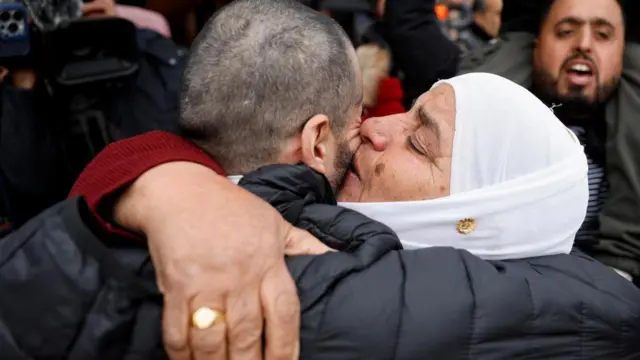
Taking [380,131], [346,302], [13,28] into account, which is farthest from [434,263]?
[13,28]

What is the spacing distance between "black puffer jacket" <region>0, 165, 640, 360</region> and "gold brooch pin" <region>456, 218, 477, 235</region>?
0.13m

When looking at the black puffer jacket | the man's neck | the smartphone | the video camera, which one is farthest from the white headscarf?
the smartphone

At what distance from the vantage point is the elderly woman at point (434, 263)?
3.52ft

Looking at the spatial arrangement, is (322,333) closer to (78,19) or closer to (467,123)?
(467,123)

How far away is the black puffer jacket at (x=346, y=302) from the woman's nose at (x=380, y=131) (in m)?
0.33

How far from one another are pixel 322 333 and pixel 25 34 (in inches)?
62.1

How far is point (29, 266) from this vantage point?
42.5 inches

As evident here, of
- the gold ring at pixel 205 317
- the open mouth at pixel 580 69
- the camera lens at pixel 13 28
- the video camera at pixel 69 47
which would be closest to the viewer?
the gold ring at pixel 205 317

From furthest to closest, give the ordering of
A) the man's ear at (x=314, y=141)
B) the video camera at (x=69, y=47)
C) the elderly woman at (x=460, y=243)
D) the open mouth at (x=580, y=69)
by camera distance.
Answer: the open mouth at (x=580, y=69) → the video camera at (x=69, y=47) → the man's ear at (x=314, y=141) → the elderly woman at (x=460, y=243)

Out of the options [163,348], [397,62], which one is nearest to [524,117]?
[163,348]

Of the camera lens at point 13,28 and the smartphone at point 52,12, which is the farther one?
the smartphone at point 52,12

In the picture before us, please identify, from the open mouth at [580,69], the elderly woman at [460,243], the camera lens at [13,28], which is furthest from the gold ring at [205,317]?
the open mouth at [580,69]

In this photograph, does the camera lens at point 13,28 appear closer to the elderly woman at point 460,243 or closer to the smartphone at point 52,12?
the smartphone at point 52,12

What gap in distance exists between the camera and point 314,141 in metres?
1.28
